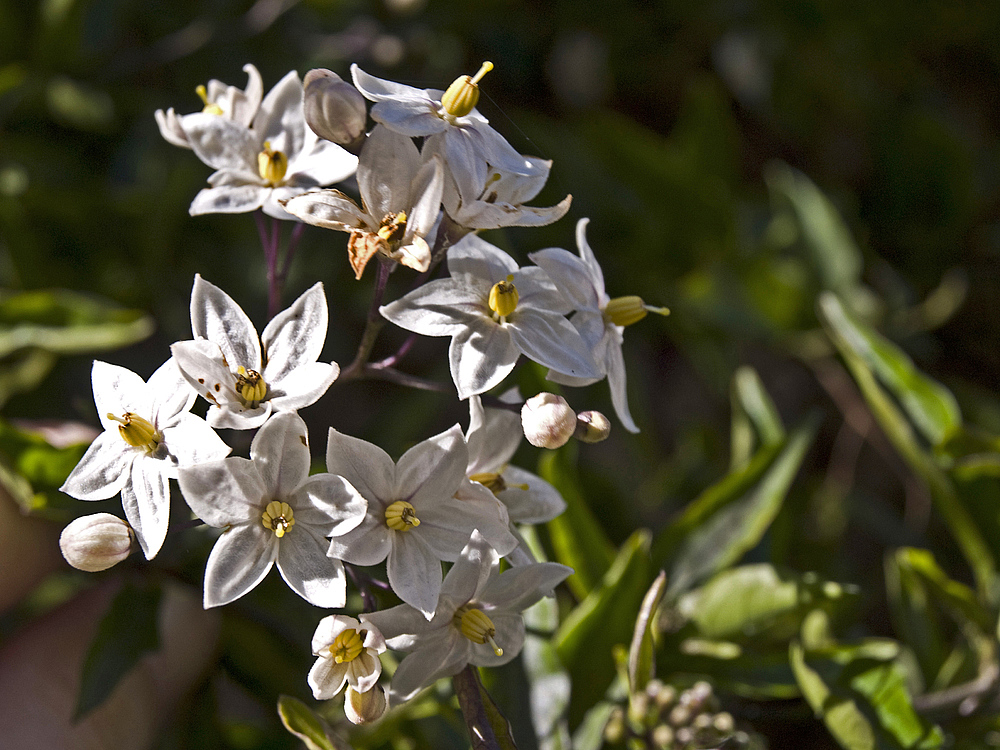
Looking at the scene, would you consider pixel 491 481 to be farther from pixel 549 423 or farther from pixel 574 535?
pixel 574 535

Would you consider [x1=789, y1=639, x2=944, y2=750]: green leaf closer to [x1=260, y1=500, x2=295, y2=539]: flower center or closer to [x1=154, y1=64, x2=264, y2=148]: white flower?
[x1=260, y1=500, x2=295, y2=539]: flower center

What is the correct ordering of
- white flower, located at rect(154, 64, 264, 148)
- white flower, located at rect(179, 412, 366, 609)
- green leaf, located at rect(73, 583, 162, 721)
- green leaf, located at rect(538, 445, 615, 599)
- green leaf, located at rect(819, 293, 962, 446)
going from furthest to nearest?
green leaf, located at rect(819, 293, 962, 446), green leaf, located at rect(538, 445, 615, 599), green leaf, located at rect(73, 583, 162, 721), white flower, located at rect(154, 64, 264, 148), white flower, located at rect(179, 412, 366, 609)

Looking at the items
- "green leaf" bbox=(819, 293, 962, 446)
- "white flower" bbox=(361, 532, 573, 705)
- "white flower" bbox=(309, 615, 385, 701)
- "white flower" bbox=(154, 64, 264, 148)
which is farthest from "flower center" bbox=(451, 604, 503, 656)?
"green leaf" bbox=(819, 293, 962, 446)

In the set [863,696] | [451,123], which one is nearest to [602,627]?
[863,696]

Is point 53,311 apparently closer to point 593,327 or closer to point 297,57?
point 297,57

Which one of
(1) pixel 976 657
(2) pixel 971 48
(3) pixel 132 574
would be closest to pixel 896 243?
(2) pixel 971 48

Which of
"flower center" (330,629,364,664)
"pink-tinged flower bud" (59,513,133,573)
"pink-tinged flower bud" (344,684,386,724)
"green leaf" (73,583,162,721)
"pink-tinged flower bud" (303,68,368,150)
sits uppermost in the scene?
Answer: "pink-tinged flower bud" (303,68,368,150)

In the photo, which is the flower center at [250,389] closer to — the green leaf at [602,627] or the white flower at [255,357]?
the white flower at [255,357]
